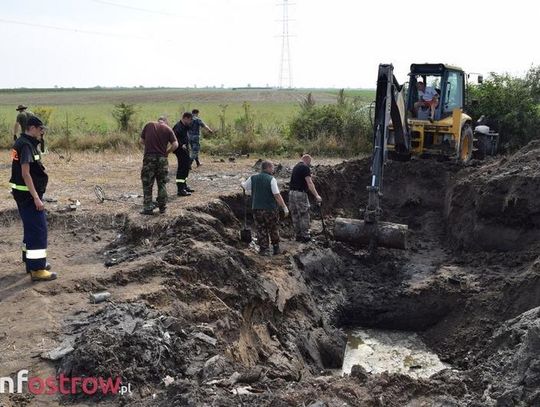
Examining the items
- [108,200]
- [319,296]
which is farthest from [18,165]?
[319,296]

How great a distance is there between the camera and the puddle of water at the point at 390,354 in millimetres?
8188

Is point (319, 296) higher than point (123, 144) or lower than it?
lower

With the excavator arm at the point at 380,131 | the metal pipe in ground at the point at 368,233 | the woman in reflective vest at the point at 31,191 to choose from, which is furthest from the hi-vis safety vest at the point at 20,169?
the excavator arm at the point at 380,131

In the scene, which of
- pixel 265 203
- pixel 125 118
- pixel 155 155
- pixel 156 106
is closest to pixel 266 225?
pixel 265 203

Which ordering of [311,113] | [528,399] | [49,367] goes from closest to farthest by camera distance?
[528,399], [49,367], [311,113]

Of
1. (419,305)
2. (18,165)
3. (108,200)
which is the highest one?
(18,165)

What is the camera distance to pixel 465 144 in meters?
14.9

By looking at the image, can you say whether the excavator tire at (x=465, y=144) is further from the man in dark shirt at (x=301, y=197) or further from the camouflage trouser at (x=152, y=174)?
the camouflage trouser at (x=152, y=174)

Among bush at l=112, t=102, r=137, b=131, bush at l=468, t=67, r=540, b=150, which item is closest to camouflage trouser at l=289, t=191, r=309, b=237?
bush at l=468, t=67, r=540, b=150

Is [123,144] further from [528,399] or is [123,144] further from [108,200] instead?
[528,399]

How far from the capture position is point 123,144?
20.7 m

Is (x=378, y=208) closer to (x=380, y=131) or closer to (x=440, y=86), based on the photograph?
(x=380, y=131)

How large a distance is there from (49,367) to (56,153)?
50.7 feet

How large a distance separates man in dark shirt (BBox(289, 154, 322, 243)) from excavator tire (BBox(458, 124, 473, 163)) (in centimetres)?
585
